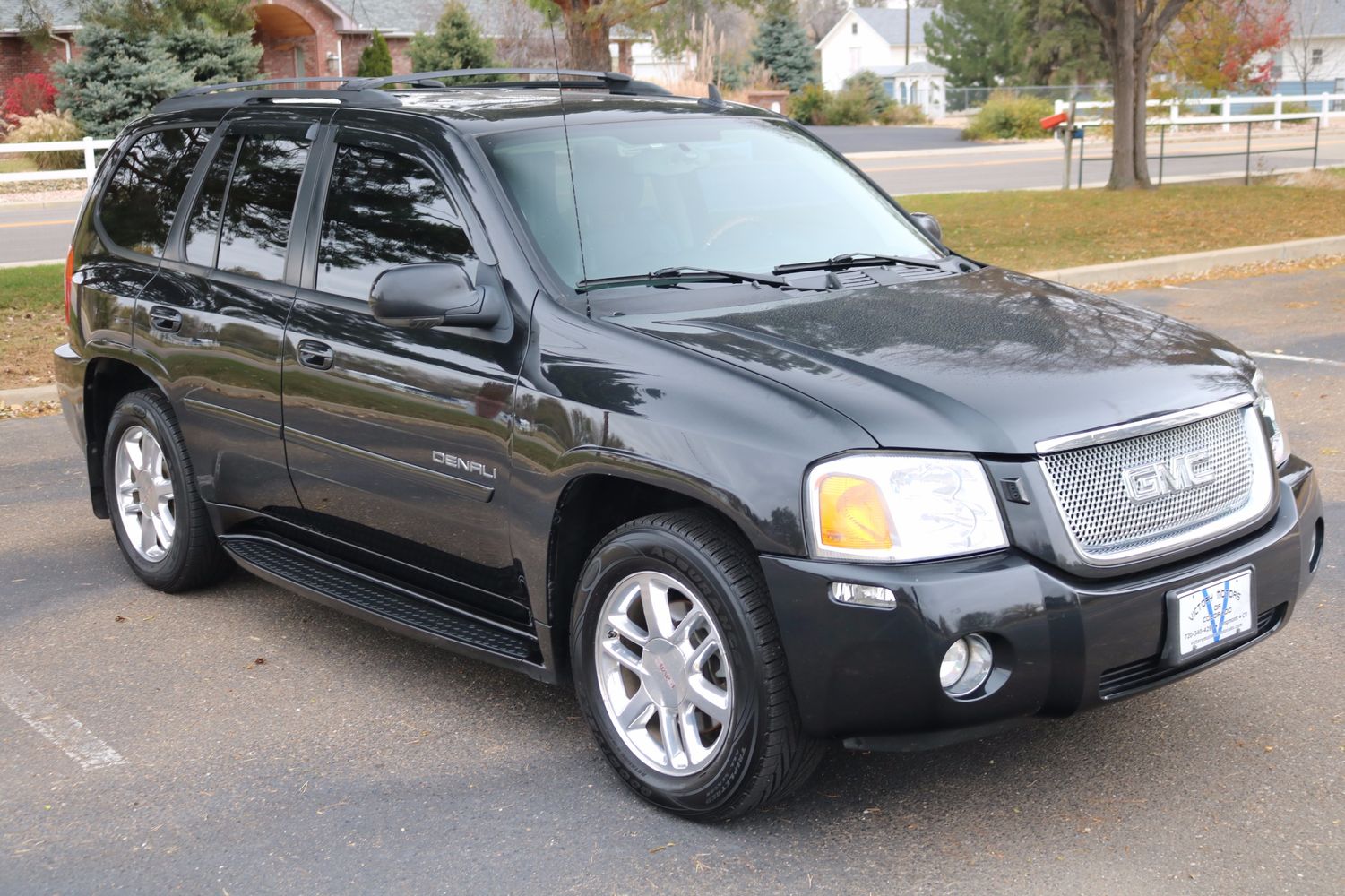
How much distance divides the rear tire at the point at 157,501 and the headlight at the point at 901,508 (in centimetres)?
299

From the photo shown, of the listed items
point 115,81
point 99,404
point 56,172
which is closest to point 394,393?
point 99,404

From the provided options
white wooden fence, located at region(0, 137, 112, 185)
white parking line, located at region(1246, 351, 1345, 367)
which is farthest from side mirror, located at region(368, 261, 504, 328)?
white wooden fence, located at region(0, 137, 112, 185)

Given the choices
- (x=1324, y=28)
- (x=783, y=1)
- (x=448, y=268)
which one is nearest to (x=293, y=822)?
(x=448, y=268)

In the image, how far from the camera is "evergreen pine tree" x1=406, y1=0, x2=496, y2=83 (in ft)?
131

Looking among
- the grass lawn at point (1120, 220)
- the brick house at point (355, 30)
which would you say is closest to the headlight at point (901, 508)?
the grass lawn at point (1120, 220)

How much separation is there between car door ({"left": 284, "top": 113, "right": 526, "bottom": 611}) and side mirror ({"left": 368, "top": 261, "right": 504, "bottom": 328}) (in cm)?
12

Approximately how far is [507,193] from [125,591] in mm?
2670

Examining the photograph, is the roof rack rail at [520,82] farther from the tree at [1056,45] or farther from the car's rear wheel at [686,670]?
the tree at [1056,45]

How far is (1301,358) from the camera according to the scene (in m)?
9.89

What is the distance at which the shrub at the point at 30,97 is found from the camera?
1384 inches

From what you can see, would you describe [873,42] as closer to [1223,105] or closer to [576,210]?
[1223,105]

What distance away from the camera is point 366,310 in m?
4.56

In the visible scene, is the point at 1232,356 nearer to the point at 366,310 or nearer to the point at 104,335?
the point at 366,310

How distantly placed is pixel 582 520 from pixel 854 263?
1.30m
